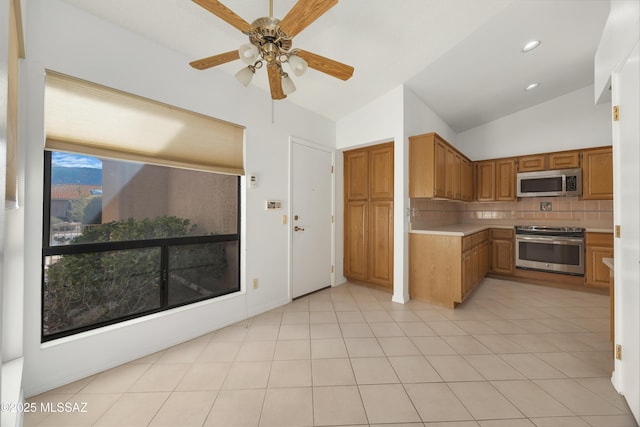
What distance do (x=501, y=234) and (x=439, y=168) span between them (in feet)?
7.07

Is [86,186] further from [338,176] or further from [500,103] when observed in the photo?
[500,103]

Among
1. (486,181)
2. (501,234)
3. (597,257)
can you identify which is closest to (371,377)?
(501,234)

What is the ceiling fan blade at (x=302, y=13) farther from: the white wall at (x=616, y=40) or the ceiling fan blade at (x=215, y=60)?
the white wall at (x=616, y=40)

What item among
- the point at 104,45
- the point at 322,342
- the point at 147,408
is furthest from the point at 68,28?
the point at 322,342

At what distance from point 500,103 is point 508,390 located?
163 inches

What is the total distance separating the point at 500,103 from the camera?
4113 millimetres

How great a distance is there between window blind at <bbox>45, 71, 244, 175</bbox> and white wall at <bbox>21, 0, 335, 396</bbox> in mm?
60

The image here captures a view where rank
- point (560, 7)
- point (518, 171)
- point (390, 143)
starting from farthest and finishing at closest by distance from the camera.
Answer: point (518, 171) < point (390, 143) < point (560, 7)

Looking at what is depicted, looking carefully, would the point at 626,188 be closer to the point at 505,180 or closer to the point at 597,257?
the point at 597,257

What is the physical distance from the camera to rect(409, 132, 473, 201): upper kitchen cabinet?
320 centimetres

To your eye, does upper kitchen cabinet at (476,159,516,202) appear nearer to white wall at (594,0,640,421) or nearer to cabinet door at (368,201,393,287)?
cabinet door at (368,201,393,287)

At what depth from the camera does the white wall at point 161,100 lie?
1.62 m

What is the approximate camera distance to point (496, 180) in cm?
467

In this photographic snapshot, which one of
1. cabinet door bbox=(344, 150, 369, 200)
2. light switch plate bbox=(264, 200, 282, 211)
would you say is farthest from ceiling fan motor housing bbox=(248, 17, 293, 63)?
cabinet door bbox=(344, 150, 369, 200)
